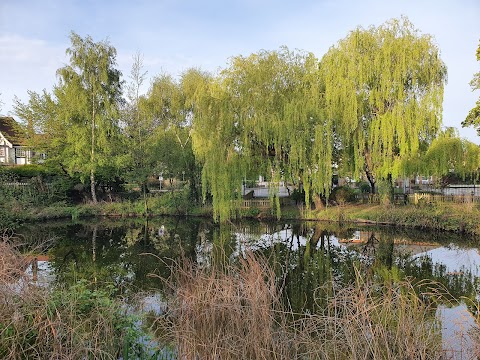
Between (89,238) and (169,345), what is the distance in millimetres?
12947

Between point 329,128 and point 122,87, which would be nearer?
point 329,128

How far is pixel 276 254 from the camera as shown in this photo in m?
11.7

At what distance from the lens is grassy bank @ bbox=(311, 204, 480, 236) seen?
15055 mm

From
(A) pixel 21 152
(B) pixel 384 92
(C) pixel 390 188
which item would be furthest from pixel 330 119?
(A) pixel 21 152

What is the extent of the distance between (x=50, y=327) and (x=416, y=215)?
1628 centimetres

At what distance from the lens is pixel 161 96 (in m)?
27.7

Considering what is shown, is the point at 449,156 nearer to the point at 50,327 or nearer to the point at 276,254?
the point at 276,254

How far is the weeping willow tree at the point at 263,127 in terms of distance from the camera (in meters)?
16.4

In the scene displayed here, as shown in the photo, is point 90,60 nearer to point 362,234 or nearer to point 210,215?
point 210,215

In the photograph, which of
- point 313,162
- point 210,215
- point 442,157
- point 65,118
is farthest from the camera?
point 65,118

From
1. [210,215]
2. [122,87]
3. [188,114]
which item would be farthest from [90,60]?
[210,215]

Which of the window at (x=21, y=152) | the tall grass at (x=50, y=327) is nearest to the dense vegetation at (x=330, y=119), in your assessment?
the tall grass at (x=50, y=327)

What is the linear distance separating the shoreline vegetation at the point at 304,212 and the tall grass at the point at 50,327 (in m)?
13.5

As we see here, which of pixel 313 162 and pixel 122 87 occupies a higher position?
pixel 122 87
